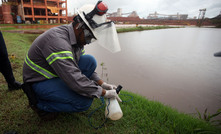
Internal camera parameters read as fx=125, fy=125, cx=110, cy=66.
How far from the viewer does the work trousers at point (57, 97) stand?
1.32 m

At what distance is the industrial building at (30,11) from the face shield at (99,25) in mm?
22989

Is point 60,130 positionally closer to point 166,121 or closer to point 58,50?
point 58,50

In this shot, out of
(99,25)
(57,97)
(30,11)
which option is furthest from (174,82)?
(30,11)

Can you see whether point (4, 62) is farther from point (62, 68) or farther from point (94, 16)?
point (94, 16)

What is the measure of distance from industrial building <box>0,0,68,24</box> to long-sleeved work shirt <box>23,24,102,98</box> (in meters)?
22.9

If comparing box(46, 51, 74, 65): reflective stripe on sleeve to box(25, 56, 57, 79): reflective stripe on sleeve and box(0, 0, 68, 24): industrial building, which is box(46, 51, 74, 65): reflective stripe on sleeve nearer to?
box(25, 56, 57, 79): reflective stripe on sleeve

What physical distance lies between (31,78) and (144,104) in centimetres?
164

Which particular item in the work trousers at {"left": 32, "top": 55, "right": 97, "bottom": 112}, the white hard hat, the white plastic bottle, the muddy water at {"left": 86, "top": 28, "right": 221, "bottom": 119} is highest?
the white hard hat

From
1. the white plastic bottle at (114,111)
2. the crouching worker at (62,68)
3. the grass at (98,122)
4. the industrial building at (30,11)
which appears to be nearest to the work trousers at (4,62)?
the grass at (98,122)

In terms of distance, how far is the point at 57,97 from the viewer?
1.33 m

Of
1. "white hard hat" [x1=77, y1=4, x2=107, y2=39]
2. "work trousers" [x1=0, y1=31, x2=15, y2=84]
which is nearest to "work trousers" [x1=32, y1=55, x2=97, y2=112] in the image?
"white hard hat" [x1=77, y1=4, x2=107, y2=39]

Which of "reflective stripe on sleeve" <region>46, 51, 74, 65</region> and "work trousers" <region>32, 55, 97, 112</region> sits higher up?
"reflective stripe on sleeve" <region>46, 51, 74, 65</region>

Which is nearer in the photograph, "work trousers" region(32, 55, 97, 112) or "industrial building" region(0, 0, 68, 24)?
"work trousers" region(32, 55, 97, 112)

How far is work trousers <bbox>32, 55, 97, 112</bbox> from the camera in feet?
4.33
